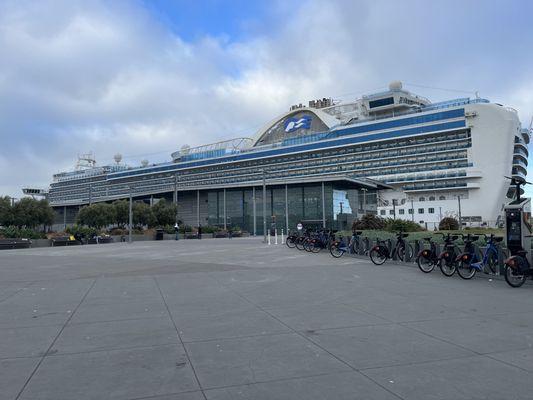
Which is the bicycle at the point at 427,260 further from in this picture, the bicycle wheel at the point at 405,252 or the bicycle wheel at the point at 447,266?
the bicycle wheel at the point at 405,252

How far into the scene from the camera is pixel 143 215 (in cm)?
5719

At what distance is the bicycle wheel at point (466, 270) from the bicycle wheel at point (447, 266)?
0.48 feet

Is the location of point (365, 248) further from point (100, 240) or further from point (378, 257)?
point (100, 240)

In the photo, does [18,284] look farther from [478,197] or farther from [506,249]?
[478,197]

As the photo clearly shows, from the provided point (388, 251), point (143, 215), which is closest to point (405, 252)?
point (388, 251)

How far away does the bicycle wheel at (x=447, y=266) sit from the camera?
1215cm

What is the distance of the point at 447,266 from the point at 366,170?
85.7 metres

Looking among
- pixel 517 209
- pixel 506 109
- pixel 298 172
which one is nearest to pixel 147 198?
pixel 298 172

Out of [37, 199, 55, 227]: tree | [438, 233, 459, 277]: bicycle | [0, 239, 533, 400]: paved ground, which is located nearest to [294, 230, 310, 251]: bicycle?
[438, 233, 459, 277]: bicycle

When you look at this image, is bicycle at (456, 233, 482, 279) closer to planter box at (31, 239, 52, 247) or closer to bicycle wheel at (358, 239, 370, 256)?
bicycle wheel at (358, 239, 370, 256)

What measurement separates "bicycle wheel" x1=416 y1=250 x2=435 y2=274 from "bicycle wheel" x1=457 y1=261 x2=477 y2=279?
1025mm

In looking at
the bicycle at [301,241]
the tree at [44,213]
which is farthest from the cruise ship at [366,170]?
the bicycle at [301,241]

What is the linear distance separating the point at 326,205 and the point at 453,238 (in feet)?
169

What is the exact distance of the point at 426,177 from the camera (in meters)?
87.2
